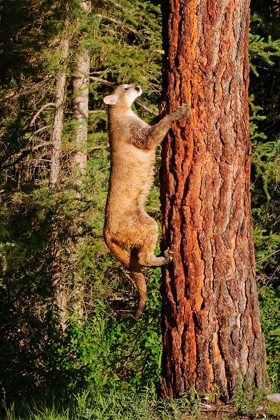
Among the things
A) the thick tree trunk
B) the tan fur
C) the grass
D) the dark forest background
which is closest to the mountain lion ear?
the tan fur

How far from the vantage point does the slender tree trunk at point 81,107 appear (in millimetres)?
10164

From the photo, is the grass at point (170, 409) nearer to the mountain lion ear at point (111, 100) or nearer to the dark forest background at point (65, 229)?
the dark forest background at point (65, 229)

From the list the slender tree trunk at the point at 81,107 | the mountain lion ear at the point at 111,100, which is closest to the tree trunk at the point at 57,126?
the slender tree trunk at the point at 81,107

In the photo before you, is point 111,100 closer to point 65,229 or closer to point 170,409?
point 65,229

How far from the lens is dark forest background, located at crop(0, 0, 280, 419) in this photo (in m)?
8.30

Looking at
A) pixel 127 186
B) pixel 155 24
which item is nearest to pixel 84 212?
pixel 127 186

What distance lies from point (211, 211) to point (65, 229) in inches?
190

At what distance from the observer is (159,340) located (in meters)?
8.46

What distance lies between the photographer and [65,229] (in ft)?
30.9

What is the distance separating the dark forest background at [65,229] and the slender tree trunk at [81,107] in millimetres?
57

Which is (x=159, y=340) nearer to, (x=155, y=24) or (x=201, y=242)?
(x=201, y=242)

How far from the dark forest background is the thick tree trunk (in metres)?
2.66

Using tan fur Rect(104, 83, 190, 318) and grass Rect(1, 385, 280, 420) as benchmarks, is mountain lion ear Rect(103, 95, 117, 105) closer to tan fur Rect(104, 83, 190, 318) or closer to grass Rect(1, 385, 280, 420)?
tan fur Rect(104, 83, 190, 318)

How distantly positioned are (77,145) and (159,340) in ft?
12.5
